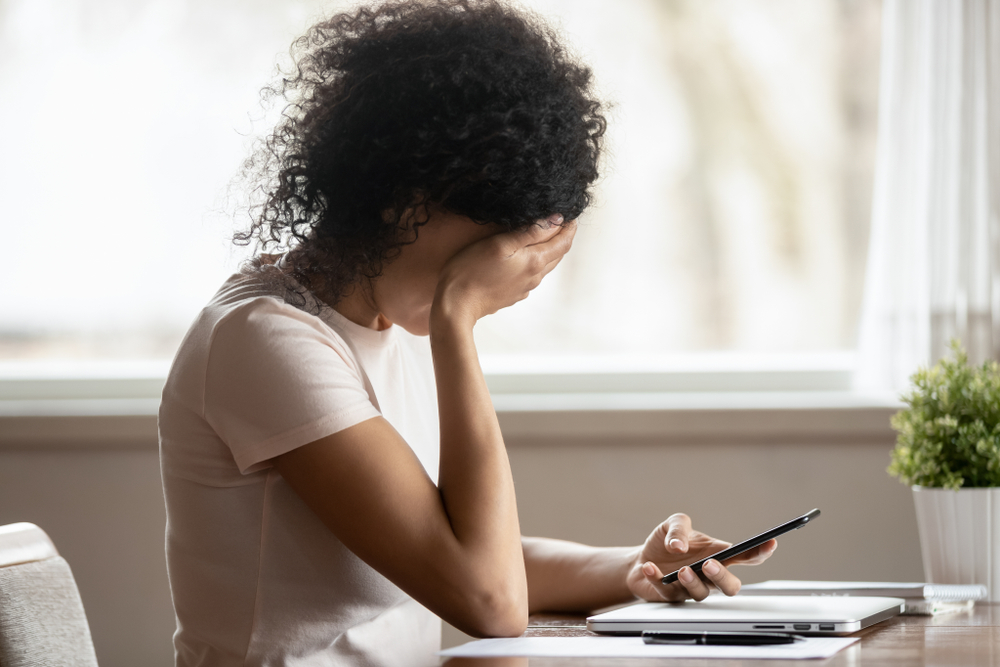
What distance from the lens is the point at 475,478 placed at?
34.7 inches

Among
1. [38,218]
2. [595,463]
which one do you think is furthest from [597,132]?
[38,218]

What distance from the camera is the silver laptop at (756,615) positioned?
30.6 inches

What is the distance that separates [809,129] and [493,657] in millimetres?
1568

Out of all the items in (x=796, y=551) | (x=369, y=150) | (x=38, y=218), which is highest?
(x=38, y=218)

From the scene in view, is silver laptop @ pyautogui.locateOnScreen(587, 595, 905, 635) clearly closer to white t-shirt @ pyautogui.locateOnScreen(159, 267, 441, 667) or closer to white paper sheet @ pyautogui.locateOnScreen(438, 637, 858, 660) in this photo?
white paper sheet @ pyautogui.locateOnScreen(438, 637, 858, 660)

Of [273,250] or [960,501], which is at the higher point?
[273,250]

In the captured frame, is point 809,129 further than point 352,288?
Yes

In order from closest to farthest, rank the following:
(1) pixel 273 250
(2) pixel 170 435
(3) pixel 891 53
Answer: (2) pixel 170 435 → (1) pixel 273 250 → (3) pixel 891 53

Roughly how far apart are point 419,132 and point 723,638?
0.54m

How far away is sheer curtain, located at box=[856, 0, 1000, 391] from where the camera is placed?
1749 millimetres

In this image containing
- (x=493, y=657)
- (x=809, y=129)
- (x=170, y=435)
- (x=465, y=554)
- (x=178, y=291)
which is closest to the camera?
(x=493, y=657)

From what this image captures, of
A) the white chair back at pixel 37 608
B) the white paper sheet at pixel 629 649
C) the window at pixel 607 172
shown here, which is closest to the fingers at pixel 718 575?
the white paper sheet at pixel 629 649

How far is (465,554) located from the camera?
0.85m

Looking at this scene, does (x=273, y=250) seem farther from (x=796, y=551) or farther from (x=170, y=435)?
(x=796, y=551)
